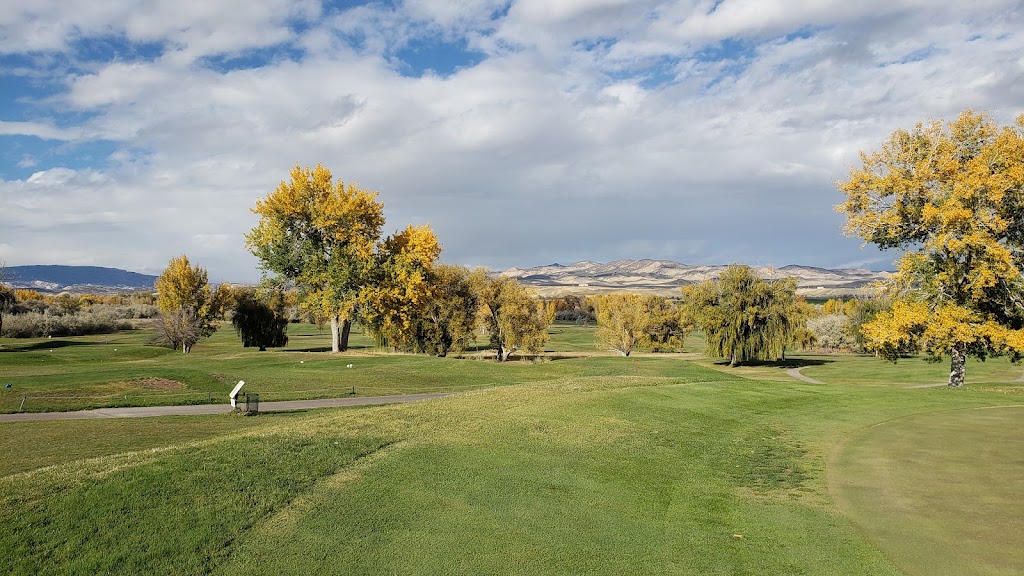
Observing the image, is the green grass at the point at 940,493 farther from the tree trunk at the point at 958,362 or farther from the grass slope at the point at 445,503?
the tree trunk at the point at 958,362

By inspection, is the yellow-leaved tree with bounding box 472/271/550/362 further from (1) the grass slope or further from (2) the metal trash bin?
(1) the grass slope

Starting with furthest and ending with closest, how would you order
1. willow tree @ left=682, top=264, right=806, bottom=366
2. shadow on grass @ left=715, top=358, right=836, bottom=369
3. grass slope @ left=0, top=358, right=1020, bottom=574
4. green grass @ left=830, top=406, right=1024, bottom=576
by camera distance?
shadow on grass @ left=715, top=358, right=836, bottom=369
willow tree @ left=682, top=264, right=806, bottom=366
green grass @ left=830, top=406, right=1024, bottom=576
grass slope @ left=0, top=358, right=1020, bottom=574

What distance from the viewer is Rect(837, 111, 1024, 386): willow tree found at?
27.5m

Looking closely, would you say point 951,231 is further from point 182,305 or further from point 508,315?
point 182,305

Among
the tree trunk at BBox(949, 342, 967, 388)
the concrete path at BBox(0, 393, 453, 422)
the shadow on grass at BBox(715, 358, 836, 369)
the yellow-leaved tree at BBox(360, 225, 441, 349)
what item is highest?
the yellow-leaved tree at BBox(360, 225, 441, 349)

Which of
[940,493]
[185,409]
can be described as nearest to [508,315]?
[185,409]

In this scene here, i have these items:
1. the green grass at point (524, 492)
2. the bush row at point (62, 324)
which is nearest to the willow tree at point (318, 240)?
the green grass at point (524, 492)

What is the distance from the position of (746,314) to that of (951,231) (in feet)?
120

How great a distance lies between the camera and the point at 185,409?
22969 mm

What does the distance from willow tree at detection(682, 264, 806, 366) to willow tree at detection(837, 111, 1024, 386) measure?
33.0 m

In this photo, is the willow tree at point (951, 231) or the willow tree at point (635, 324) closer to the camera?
the willow tree at point (951, 231)

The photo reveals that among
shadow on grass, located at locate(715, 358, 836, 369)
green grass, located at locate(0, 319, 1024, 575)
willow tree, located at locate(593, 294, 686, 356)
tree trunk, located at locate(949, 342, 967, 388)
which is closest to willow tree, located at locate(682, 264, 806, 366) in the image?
shadow on grass, located at locate(715, 358, 836, 369)

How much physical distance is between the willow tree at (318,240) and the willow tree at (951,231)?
32135mm

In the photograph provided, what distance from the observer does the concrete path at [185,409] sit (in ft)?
67.8
